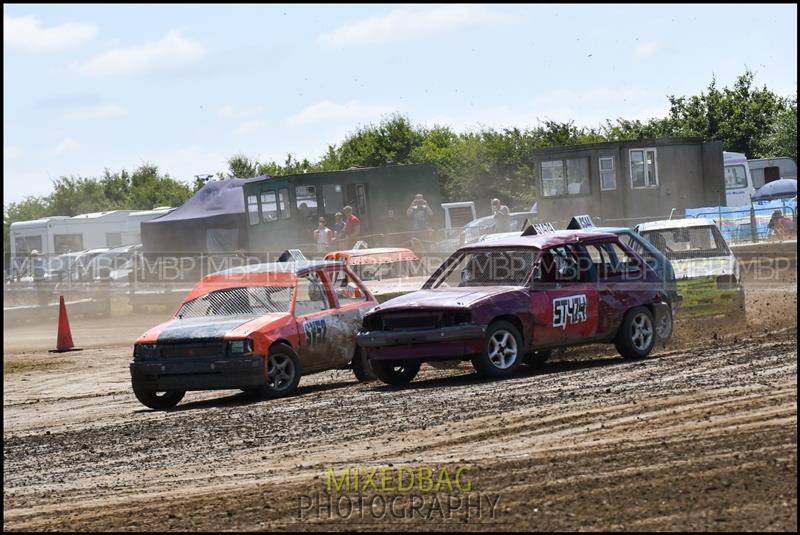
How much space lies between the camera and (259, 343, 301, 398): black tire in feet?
43.1

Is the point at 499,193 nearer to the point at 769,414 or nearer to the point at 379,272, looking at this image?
the point at 379,272

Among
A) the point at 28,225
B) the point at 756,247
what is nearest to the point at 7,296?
the point at 28,225

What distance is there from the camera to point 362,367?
46.9 ft

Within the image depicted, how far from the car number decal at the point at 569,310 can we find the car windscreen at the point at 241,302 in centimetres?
288

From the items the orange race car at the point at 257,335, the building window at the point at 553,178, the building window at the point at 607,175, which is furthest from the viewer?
the building window at the point at 553,178

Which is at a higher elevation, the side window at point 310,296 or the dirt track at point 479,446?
the side window at point 310,296

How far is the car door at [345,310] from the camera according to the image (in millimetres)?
14031

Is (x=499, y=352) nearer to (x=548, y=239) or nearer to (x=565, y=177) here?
(x=548, y=239)

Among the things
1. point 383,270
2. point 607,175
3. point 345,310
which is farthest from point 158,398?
point 607,175

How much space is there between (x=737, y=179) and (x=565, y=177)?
11402mm

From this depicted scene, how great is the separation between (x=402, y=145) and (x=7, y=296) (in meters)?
45.8

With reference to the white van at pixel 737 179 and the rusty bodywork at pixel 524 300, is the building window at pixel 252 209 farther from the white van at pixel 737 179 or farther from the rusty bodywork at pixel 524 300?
the rusty bodywork at pixel 524 300

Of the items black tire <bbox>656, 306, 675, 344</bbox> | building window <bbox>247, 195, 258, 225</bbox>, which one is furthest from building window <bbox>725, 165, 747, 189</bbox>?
black tire <bbox>656, 306, 675, 344</bbox>

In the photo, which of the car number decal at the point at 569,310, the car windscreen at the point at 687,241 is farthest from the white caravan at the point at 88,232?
the car number decal at the point at 569,310
